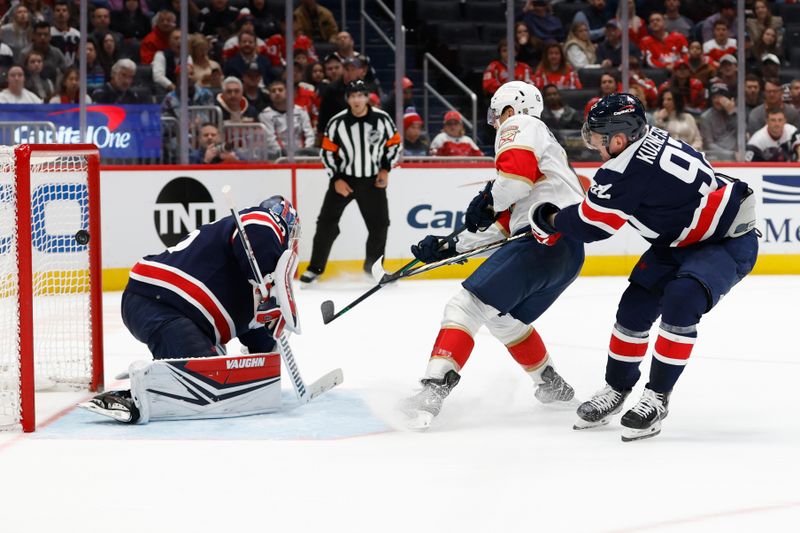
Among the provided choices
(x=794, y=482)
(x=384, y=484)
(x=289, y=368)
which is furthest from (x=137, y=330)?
(x=794, y=482)

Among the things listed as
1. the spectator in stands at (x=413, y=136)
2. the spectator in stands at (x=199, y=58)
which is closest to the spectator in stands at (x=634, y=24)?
the spectator in stands at (x=413, y=136)

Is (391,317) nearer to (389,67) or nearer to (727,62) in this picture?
(389,67)

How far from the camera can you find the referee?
24.7 feet

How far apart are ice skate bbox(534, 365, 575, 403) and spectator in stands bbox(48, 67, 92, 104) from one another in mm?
4440

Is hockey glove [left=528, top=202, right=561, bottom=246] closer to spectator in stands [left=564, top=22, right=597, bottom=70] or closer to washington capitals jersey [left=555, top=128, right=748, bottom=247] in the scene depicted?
washington capitals jersey [left=555, top=128, right=748, bottom=247]

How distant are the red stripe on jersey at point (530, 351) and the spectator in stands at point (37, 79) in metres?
4.47

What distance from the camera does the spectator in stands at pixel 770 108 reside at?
27.2ft

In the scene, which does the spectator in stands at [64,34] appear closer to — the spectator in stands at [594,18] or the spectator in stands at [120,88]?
the spectator in stands at [120,88]

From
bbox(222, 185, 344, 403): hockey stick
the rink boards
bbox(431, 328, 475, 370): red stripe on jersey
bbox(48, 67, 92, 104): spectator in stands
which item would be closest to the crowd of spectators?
bbox(48, 67, 92, 104): spectator in stands

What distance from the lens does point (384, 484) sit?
2.76 metres

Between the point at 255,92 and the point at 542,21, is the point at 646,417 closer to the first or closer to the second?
the point at 255,92

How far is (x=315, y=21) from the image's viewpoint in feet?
26.0

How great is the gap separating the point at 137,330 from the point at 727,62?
5825 millimetres

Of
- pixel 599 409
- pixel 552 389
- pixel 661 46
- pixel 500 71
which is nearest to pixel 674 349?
pixel 599 409
